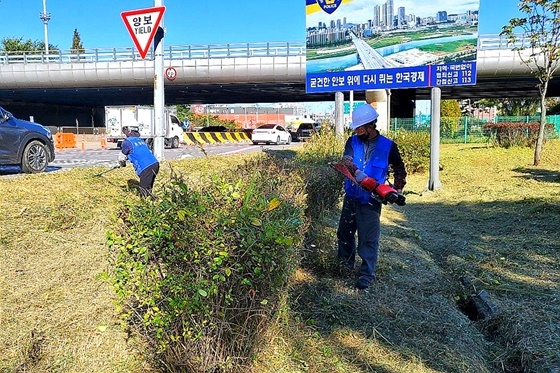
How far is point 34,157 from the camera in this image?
9.80 meters

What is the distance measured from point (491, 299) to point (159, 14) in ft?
19.4

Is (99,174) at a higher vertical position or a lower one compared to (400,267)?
higher

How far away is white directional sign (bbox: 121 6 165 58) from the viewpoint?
23.9 feet

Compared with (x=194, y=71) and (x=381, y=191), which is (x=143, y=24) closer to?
(x=381, y=191)

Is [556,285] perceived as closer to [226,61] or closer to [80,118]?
[226,61]

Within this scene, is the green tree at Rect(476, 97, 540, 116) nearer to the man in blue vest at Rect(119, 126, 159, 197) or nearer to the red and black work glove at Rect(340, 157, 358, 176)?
the man in blue vest at Rect(119, 126, 159, 197)

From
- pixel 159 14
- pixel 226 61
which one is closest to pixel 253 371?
pixel 159 14

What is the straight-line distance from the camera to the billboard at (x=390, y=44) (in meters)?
10.4

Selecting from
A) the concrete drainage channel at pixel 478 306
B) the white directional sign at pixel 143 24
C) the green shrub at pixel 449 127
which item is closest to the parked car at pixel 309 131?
the white directional sign at pixel 143 24

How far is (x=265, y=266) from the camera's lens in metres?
2.39

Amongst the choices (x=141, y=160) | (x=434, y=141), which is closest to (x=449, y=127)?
(x=434, y=141)

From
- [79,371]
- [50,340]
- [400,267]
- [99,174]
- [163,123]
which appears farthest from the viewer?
[163,123]

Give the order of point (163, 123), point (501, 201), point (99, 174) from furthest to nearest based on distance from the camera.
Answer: point (501, 201) < point (163, 123) < point (99, 174)

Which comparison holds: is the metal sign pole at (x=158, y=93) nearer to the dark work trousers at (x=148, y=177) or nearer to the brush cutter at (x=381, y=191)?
the dark work trousers at (x=148, y=177)
